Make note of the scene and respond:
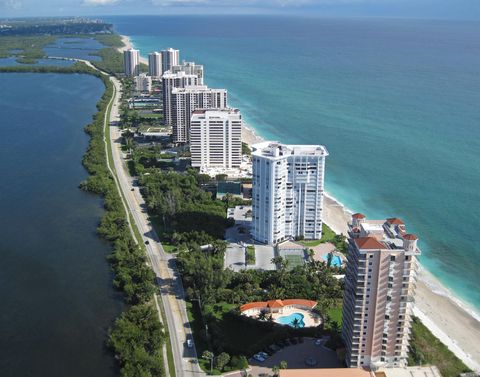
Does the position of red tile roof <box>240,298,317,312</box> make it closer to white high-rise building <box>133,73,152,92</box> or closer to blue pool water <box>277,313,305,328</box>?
blue pool water <box>277,313,305,328</box>

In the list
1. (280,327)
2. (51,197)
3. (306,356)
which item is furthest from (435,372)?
(51,197)

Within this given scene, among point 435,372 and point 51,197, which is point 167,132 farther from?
point 435,372

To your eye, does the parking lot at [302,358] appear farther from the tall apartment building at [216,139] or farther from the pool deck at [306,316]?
the tall apartment building at [216,139]

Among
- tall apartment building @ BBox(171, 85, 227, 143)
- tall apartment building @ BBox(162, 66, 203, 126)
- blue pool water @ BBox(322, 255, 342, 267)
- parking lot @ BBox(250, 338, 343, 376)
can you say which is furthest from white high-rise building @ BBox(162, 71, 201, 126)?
parking lot @ BBox(250, 338, 343, 376)

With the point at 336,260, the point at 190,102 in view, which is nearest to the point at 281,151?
the point at 336,260

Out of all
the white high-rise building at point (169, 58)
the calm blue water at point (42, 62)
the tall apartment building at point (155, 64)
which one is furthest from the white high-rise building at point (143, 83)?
the calm blue water at point (42, 62)

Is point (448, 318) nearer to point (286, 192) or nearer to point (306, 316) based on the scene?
point (306, 316)
